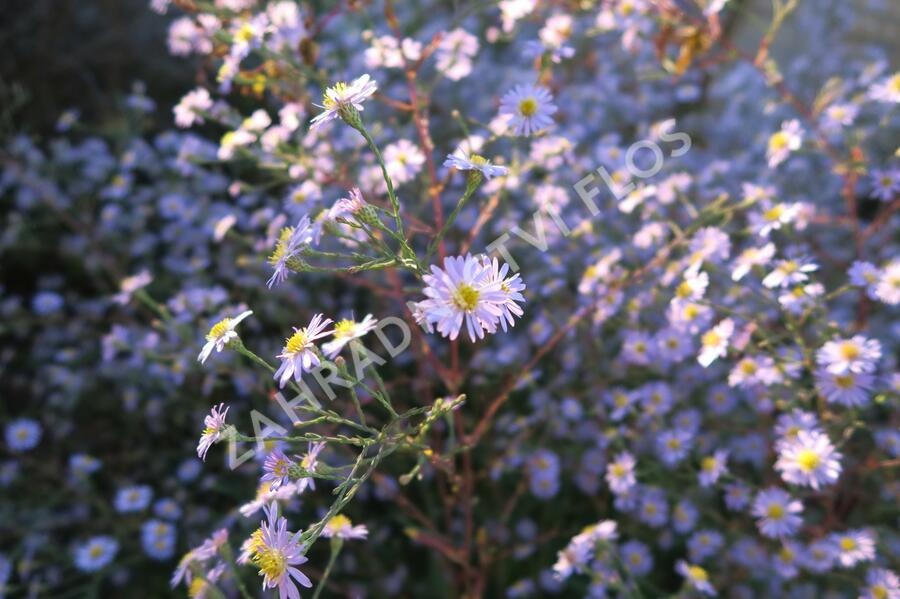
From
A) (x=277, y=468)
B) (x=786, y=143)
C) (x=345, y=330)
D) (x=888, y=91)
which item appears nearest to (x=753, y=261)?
(x=786, y=143)

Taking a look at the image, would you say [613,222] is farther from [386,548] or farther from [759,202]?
[386,548]

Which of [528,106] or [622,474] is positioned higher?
[528,106]

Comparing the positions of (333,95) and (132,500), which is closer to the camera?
(333,95)

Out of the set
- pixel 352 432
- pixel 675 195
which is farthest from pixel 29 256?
pixel 675 195

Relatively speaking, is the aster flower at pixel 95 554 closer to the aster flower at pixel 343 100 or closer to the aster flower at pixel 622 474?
the aster flower at pixel 622 474

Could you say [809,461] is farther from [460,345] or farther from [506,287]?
[460,345]
